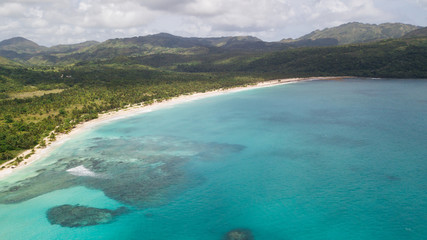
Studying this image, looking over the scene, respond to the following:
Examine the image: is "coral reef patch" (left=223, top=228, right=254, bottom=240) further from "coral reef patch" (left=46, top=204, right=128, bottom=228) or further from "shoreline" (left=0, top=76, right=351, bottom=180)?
"shoreline" (left=0, top=76, right=351, bottom=180)

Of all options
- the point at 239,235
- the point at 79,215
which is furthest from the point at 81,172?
the point at 239,235

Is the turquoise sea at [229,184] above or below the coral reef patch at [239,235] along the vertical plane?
above

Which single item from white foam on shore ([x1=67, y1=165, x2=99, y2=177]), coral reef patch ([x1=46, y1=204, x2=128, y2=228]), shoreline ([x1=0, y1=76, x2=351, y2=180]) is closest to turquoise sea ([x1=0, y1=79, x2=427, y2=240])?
coral reef patch ([x1=46, y1=204, x2=128, y2=228])

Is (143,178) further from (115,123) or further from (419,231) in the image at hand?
(115,123)

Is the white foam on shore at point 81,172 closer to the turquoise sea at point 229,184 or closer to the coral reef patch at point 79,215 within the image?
the turquoise sea at point 229,184

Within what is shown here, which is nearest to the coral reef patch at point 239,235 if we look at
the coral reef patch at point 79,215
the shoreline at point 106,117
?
the coral reef patch at point 79,215

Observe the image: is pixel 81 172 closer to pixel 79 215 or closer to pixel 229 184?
pixel 79 215
